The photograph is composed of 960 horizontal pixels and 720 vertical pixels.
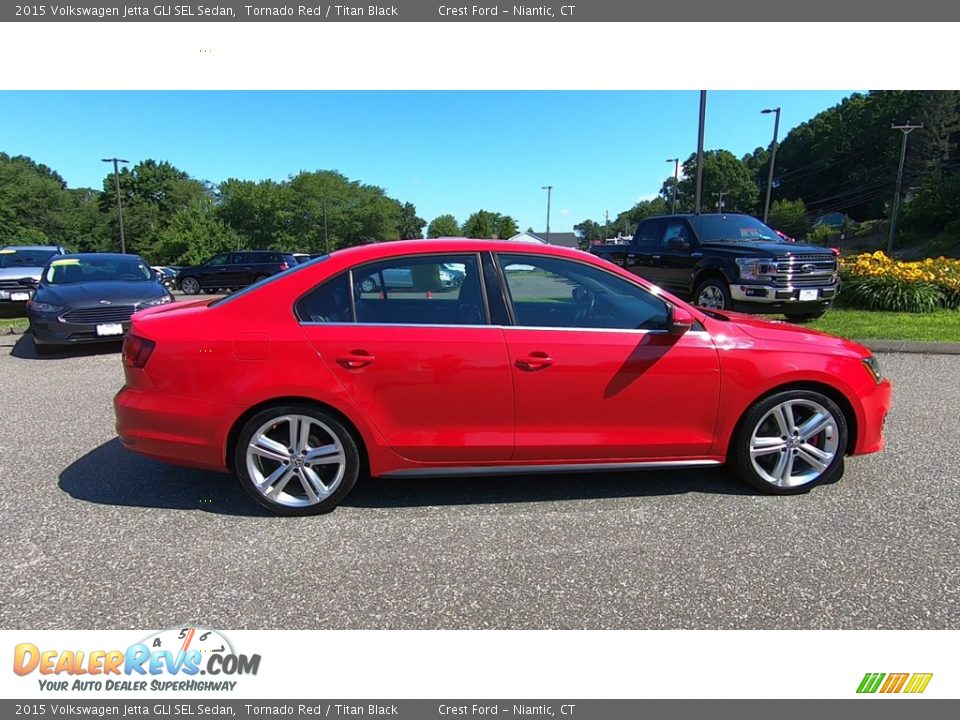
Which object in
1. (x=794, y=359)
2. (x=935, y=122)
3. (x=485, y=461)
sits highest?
(x=935, y=122)

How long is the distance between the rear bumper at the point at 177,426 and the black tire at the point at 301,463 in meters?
0.11

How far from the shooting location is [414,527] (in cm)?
311

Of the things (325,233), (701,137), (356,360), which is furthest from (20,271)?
(325,233)

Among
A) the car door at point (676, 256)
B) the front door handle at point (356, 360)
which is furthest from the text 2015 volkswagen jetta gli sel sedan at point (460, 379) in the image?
the car door at point (676, 256)

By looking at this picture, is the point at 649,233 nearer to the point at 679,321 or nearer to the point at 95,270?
the point at 679,321

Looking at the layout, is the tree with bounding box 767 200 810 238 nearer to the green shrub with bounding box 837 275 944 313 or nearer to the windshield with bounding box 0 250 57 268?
the green shrub with bounding box 837 275 944 313

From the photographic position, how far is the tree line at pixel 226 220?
182ft

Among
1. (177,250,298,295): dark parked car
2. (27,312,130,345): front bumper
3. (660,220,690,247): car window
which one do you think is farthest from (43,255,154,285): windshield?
(177,250,298,295): dark parked car

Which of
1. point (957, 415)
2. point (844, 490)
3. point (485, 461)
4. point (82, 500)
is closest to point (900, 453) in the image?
point (844, 490)

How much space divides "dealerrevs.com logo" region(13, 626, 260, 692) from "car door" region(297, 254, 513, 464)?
1299 mm

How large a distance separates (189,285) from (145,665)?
2410 cm

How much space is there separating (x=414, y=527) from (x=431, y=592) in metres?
0.58

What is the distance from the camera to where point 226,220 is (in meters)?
62.5
